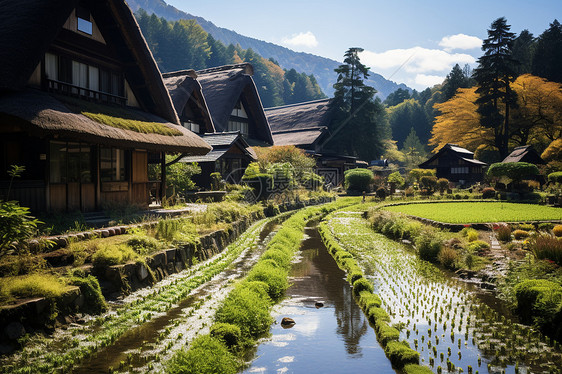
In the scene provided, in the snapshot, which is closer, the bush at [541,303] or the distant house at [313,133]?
the bush at [541,303]

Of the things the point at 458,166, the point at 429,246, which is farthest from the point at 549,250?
the point at 458,166

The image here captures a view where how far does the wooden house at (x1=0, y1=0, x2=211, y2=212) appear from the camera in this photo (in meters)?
10.3

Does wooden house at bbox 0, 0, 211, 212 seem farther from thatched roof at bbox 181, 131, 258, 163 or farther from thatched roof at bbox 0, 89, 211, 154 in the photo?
thatched roof at bbox 181, 131, 258, 163

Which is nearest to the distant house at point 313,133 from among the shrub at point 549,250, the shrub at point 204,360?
the shrub at point 549,250

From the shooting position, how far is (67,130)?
9758 mm

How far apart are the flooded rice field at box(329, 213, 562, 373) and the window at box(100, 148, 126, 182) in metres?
8.63

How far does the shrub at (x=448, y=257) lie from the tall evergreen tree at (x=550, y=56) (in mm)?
43016

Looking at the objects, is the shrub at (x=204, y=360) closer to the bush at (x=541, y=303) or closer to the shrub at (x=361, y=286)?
the shrub at (x=361, y=286)

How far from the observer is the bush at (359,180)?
35.2m

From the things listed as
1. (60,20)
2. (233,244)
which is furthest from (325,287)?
(60,20)

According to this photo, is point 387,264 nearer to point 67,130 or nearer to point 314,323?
point 314,323

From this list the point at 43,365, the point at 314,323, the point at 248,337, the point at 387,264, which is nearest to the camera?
the point at 43,365

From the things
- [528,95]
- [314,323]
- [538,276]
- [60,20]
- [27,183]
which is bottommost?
[314,323]

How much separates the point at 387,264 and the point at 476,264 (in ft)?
A: 7.23
